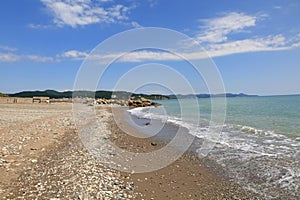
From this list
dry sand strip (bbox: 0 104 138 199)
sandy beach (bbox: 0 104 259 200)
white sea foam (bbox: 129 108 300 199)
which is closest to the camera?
dry sand strip (bbox: 0 104 138 199)

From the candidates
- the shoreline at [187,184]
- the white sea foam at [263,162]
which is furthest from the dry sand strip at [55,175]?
the white sea foam at [263,162]

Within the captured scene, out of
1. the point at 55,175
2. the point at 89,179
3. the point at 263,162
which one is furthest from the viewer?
the point at 263,162

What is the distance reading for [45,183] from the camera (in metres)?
6.60

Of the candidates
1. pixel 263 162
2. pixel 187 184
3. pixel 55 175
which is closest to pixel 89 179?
pixel 55 175

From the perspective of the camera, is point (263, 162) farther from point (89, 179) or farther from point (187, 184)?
point (89, 179)

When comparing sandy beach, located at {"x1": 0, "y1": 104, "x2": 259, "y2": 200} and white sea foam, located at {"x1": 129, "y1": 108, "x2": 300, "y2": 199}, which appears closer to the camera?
sandy beach, located at {"x1": 0, "y1": 104, "x2": 259, "y2": 200}

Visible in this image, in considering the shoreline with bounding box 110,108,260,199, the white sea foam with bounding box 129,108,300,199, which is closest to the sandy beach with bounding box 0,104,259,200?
the shoreline with bounding box 110,108,260,199

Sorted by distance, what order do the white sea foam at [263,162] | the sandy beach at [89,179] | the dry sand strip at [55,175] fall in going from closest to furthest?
the dry sand strip at [55,175]
the sandy beach at [89,179]
the white sea foam at [263,162]

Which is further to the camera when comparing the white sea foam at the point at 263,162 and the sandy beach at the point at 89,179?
the white sea foam at the point at 263,162

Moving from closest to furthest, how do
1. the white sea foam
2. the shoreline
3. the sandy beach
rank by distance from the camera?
the sandy beach < the shoreline < the white sea foam

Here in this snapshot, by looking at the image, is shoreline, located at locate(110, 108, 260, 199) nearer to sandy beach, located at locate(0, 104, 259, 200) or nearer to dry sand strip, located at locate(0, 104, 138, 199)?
sandy beach, located at locate(0, 104, 259, 200)

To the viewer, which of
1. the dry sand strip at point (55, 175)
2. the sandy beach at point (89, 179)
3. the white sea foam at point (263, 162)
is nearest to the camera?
the dry sand strip at point (55, 175)

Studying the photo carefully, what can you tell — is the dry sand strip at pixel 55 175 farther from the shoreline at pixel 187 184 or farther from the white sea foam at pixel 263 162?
the white sea foam at pixel 263 162

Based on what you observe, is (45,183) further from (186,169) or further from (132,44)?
(132,44)
